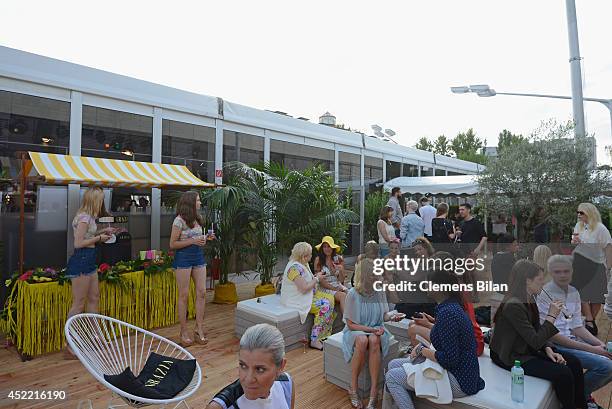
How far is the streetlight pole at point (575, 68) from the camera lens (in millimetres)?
6688

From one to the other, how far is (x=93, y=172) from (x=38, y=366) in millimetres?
2221

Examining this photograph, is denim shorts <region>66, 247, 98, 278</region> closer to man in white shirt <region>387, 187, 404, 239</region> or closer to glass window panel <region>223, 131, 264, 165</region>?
glass window panel <region>223, 131, 264, 165</region>

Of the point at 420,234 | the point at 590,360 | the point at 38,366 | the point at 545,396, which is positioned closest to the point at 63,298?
the point at 38,366

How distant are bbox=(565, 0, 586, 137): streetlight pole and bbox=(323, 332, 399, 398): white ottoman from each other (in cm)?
610

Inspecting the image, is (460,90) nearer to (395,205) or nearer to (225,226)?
(395,205)

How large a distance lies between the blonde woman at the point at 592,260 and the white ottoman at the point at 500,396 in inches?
85.9

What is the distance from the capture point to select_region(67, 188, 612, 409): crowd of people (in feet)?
7.32

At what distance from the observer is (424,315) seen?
3088 millimetres

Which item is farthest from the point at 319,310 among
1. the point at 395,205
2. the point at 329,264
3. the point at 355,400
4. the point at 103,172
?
the point at 395,205

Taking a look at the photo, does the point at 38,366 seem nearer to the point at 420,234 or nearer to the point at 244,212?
the point at 244,212

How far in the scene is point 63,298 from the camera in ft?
12.8

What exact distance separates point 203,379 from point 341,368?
1.23m

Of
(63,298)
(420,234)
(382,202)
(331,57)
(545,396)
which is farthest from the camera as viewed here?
(382,202)

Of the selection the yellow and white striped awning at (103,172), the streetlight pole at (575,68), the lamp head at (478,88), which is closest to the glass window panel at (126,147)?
the yellow and white striped awning at (103,172)
